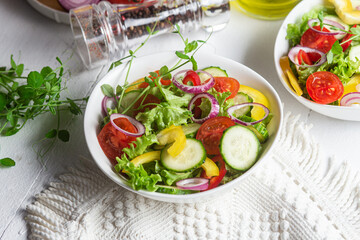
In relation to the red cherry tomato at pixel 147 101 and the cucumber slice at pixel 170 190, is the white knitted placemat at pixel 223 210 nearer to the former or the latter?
the cucumber slice at pixel 170 190

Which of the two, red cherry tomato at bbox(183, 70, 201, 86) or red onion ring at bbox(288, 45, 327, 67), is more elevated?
red cherry tomato at bbox(183, 70, 201, 86)

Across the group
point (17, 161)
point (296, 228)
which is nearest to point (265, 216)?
point (296, 228)

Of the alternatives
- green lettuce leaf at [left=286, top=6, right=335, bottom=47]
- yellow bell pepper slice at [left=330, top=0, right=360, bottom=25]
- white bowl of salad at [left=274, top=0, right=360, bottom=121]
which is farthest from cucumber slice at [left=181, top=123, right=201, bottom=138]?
yellow bell pepper slice at [left=330, top=0, right=360, bottom=25]

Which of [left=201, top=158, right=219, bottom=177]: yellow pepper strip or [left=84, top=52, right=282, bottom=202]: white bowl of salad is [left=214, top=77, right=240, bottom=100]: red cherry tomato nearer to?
[left=84, top=52, right=282, bottom=202]: white bowl of salad

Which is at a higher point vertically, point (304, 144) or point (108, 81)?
point (108, 81)

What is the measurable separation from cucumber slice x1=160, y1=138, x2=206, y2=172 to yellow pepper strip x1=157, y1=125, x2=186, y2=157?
0.06ft

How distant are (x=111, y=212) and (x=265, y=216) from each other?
0.60 m

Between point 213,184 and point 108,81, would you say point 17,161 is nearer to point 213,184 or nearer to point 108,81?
point 108,81

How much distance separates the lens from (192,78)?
5.79 ft

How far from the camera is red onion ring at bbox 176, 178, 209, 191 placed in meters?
1.53

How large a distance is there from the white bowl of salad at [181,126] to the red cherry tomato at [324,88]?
220 mm

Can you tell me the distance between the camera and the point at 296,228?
5.59 ft

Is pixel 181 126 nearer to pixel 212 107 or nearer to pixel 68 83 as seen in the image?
pixel 212 107

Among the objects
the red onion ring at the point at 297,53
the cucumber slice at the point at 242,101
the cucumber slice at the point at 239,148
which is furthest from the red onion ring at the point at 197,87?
the red onion ring at the point at 297,53
